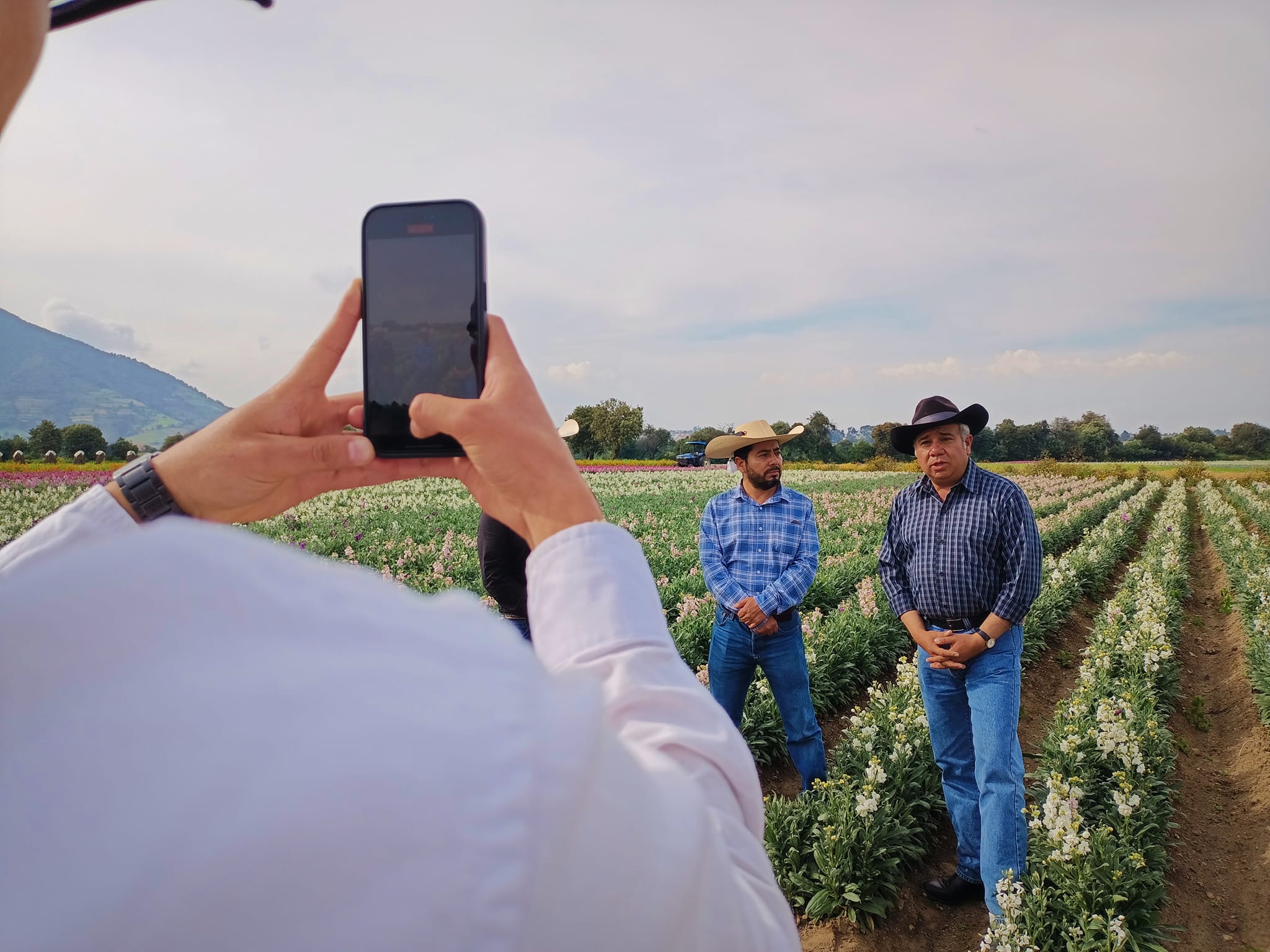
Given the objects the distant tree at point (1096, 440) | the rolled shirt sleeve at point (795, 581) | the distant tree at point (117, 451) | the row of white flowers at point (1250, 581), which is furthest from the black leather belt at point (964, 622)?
the distant tree at point (1096, 440)

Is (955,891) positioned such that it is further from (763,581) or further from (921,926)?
(763,581)

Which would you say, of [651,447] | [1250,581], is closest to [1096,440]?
[651,447]

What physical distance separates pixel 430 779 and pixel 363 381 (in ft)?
3.28

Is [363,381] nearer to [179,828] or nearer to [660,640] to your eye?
[660,640]

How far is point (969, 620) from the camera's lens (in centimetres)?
436

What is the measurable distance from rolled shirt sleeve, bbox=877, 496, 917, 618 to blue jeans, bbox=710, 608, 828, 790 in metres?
0.71

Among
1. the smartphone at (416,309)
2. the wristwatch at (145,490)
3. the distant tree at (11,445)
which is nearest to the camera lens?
the wristwatch at (145,490)

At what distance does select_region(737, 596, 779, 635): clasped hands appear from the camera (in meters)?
4.93

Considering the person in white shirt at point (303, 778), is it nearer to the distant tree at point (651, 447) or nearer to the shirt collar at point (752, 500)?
the shirt collar at point (752, 500)

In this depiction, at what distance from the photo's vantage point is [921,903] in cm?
449

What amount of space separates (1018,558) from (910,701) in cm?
189

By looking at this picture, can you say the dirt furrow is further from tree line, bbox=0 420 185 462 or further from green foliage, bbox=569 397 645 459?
green foliage, bbox=569 397 645 459

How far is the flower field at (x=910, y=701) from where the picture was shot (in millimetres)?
3908

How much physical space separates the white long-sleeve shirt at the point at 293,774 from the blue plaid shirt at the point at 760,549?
464cm
